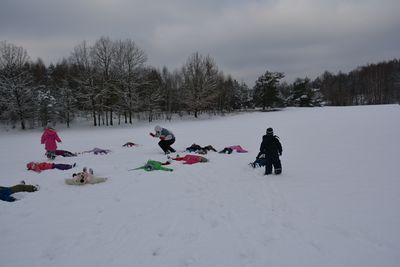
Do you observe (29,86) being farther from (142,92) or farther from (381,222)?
(381,222)

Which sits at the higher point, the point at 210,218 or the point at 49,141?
the point at 49,141

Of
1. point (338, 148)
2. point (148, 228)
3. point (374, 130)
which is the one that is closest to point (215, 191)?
point (148, 228)

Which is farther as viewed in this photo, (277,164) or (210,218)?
(277,164)

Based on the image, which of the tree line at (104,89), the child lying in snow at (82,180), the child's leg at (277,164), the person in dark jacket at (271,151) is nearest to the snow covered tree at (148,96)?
the tree line at (104,89)

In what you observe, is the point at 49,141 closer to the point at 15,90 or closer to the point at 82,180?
the point at 82,180

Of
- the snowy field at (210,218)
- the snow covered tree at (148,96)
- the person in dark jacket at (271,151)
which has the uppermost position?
the snow covered tree at (148,96)

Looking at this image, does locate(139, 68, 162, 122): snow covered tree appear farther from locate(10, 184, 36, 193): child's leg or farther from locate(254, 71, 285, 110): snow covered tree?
locate(10, 184, 36, 193): child's leg

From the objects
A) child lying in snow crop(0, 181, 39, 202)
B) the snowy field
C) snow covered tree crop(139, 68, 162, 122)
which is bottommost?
the snowy field

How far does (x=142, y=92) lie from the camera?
4438 cm

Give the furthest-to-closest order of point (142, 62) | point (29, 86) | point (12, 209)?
point (142, 62), point (29, 86), point (12, 209)

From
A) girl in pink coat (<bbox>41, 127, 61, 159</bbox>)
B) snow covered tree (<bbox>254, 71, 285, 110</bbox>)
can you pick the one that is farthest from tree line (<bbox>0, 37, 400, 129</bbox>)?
girl in pink coat (<bbox>41, 127, 61, 159</bbox>)

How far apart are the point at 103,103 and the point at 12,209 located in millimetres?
36550

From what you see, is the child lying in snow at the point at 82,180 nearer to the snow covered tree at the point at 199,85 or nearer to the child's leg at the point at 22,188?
the child's leg at the point at 22,188

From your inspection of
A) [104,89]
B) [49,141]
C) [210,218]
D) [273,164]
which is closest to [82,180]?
[210,218]
